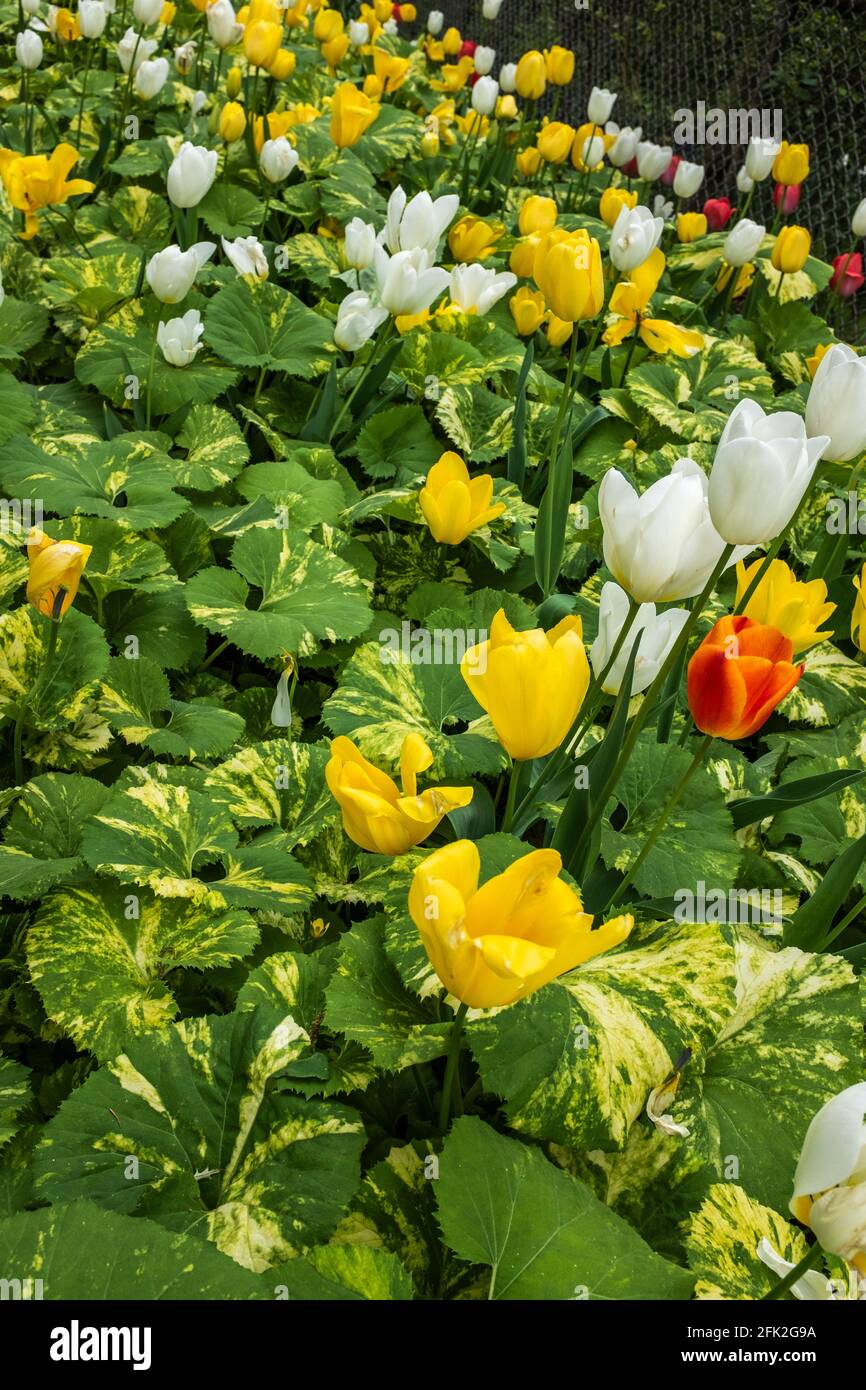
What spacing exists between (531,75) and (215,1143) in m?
3.29

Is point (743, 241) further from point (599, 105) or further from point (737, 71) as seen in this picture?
point (737, 71)

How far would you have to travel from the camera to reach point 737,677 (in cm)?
85

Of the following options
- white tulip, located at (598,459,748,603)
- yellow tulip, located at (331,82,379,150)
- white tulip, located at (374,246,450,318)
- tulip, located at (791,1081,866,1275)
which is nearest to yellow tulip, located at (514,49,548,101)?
yellow tulip, located at (331,82,379,150)

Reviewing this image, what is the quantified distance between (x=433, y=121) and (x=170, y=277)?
2.03 metres

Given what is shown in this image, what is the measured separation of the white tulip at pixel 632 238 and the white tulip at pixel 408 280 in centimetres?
33

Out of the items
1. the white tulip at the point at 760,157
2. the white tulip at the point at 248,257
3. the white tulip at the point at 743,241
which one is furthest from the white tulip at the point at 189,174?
the white tulip at the point at 760,157

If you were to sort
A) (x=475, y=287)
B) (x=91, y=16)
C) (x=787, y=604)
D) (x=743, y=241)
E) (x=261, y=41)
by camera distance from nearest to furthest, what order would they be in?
(x=787, y=604)
(x=475, y=287)
(x=261, y=41)
(x=743, y=241)
(x=91, y=16)

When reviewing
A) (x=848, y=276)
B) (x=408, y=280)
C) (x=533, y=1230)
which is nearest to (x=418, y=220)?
(x=408, y=280)

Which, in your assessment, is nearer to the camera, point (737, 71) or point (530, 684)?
point (530, 684)

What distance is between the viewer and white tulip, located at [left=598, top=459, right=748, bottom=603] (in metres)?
0.84

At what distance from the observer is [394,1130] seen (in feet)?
3.37

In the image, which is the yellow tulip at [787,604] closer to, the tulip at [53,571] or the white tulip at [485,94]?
the tulip at [53,571]
